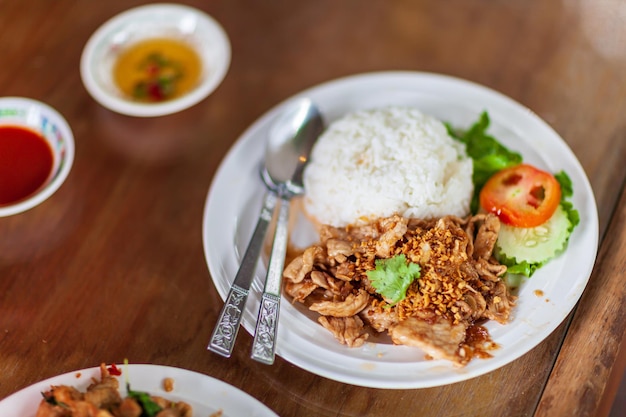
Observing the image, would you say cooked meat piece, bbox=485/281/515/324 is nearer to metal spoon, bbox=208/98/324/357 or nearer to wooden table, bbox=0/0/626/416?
wooden table, bbox=0/0/626/416

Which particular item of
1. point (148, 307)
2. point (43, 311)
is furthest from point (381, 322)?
point (43, 311)

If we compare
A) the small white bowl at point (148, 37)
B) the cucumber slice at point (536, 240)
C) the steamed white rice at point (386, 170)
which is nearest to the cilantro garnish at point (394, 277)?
the steamed white rice at point (386, 170)

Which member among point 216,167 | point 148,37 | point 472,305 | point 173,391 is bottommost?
point 173,391

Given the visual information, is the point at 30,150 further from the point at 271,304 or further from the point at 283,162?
the point at 271,304

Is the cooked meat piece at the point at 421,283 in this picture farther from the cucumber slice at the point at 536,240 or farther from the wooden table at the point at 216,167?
the wooden table at the point at 216,167

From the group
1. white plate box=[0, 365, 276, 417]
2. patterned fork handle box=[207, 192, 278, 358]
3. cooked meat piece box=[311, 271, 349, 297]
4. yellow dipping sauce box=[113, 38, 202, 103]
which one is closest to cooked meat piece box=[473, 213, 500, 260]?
cooked meat piece box=[311, 271, 349, 297]

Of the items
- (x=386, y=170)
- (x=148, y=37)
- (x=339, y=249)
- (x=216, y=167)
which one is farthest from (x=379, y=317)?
(x=148, y=37)
